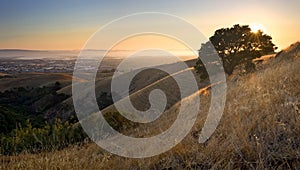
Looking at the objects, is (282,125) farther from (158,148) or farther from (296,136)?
(158,148)

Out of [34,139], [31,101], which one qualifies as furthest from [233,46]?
[31,101]

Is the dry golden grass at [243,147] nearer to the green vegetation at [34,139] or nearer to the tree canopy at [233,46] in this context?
the green vegetation at [34,139]

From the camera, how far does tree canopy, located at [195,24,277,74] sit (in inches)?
1216

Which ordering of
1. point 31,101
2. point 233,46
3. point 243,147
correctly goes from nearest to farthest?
point 243,147 → point 233,46 → point 31,101

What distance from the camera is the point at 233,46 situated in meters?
31.4

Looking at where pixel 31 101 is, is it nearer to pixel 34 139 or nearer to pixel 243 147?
pixel 34 139

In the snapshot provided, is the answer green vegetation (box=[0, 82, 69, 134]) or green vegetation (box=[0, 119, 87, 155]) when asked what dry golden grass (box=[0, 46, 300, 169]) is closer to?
green vegetation (box=[0, 119, 87, 155])

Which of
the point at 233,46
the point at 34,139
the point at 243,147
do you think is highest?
the point at 233,46

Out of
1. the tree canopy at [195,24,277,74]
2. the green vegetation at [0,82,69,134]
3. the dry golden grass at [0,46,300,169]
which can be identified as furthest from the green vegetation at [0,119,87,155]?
the green vegetation at [0,82,69,134]

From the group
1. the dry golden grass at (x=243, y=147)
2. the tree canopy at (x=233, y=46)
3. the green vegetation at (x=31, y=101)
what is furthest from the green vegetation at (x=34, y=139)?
the green vegetation at (x=31, y=101)

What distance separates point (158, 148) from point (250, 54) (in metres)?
28.3

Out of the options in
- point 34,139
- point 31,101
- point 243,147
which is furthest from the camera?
point 31,101

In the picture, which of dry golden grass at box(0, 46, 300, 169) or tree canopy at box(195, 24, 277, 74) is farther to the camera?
tree canopy at box(195, 24, 277, 74)

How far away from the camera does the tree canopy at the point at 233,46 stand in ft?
101
